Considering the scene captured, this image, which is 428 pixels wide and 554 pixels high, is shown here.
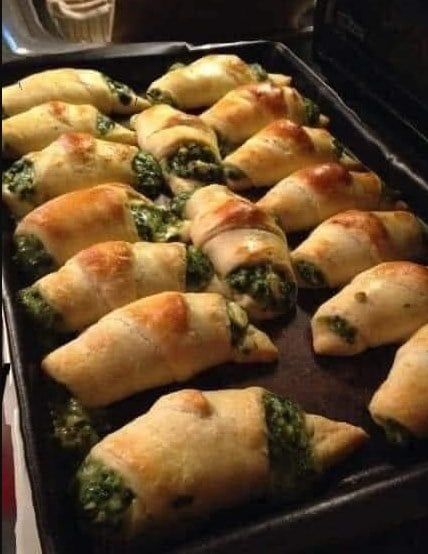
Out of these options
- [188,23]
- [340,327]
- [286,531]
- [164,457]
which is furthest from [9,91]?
[286,531]

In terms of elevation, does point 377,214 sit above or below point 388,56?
below

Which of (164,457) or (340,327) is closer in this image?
(164,457)

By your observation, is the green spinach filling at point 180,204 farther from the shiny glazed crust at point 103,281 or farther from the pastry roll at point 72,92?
the pastry roll at point 72,92

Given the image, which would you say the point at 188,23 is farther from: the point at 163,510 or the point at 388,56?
the point at 163,510

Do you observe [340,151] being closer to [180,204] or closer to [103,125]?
[180,204]

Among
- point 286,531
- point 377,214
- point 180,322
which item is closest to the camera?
point 286,531

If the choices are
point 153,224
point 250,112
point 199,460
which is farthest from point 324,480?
point 250,112

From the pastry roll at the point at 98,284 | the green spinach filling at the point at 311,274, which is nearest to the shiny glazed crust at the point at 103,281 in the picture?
the pastry roll at the point at 98,284

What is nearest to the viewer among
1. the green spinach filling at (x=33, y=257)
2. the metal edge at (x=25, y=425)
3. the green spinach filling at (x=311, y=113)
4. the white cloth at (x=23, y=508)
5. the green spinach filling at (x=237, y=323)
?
the metal edge at (x=25, y=425)
